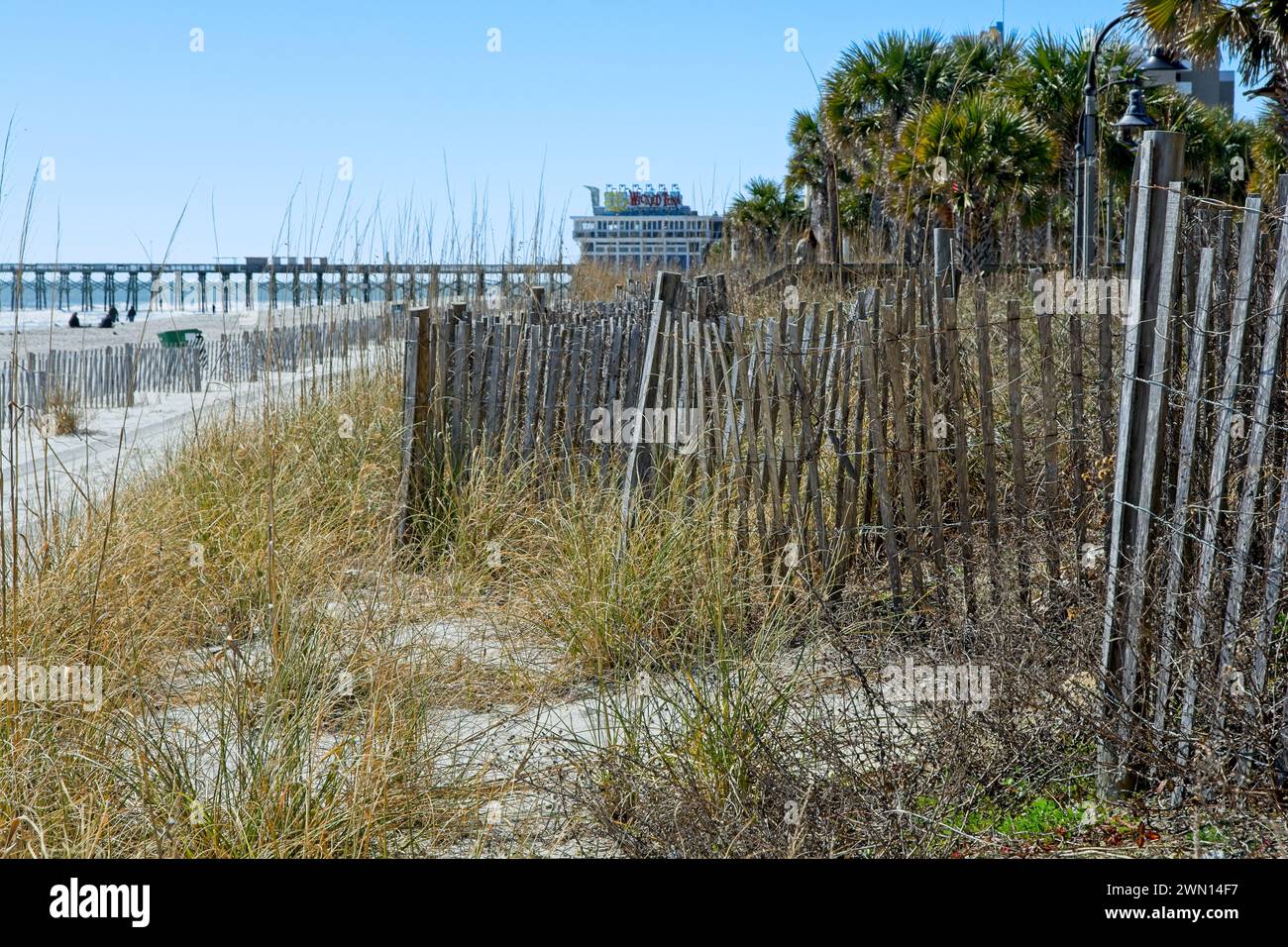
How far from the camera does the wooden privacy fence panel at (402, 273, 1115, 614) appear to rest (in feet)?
14.5

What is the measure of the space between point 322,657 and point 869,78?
2313 cm

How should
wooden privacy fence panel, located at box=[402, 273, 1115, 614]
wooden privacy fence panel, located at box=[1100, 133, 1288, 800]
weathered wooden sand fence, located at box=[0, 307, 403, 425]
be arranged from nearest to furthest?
wooden privacy fence panel, located at box=[1100, 133, 1288, 800] → wooden privacy fence panel, located at box=[402, 273, 1115, 614] → weathered wooden sand fence, located at box=[0, 307, 403, 425]

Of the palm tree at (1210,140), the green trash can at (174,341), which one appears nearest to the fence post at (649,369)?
the green trash can at (174,341)

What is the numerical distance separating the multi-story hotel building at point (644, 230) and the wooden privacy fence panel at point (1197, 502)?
8.96m

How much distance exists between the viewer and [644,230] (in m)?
31.6

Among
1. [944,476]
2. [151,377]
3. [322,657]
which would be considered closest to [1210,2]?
[944,476]

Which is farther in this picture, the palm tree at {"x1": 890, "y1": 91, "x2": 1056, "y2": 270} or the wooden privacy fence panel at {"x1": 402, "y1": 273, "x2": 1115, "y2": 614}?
the palm tree at {"x1": 890, "y1": 91, "x2": 1056, "y2": 270}

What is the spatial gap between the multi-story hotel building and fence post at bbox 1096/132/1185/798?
8.93m

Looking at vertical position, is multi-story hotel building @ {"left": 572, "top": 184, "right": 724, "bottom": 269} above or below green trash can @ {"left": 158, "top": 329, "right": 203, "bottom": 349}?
above

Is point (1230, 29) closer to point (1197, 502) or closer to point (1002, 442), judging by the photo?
point (1002, 442)

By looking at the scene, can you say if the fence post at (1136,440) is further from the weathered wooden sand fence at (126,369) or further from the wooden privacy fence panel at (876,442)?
the weathered wooden sand fence at (126,369)

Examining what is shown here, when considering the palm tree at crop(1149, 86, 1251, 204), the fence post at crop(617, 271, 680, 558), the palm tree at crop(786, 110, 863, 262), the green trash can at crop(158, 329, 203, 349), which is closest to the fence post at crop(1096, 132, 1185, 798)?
the fence post at crop(617, 271, 680, 558)

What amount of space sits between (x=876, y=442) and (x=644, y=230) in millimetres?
27697

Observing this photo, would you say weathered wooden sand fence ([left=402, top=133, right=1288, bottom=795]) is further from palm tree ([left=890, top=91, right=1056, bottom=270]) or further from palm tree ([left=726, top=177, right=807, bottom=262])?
palm tree ([left=726, top=177, right=807, bottom=262])
